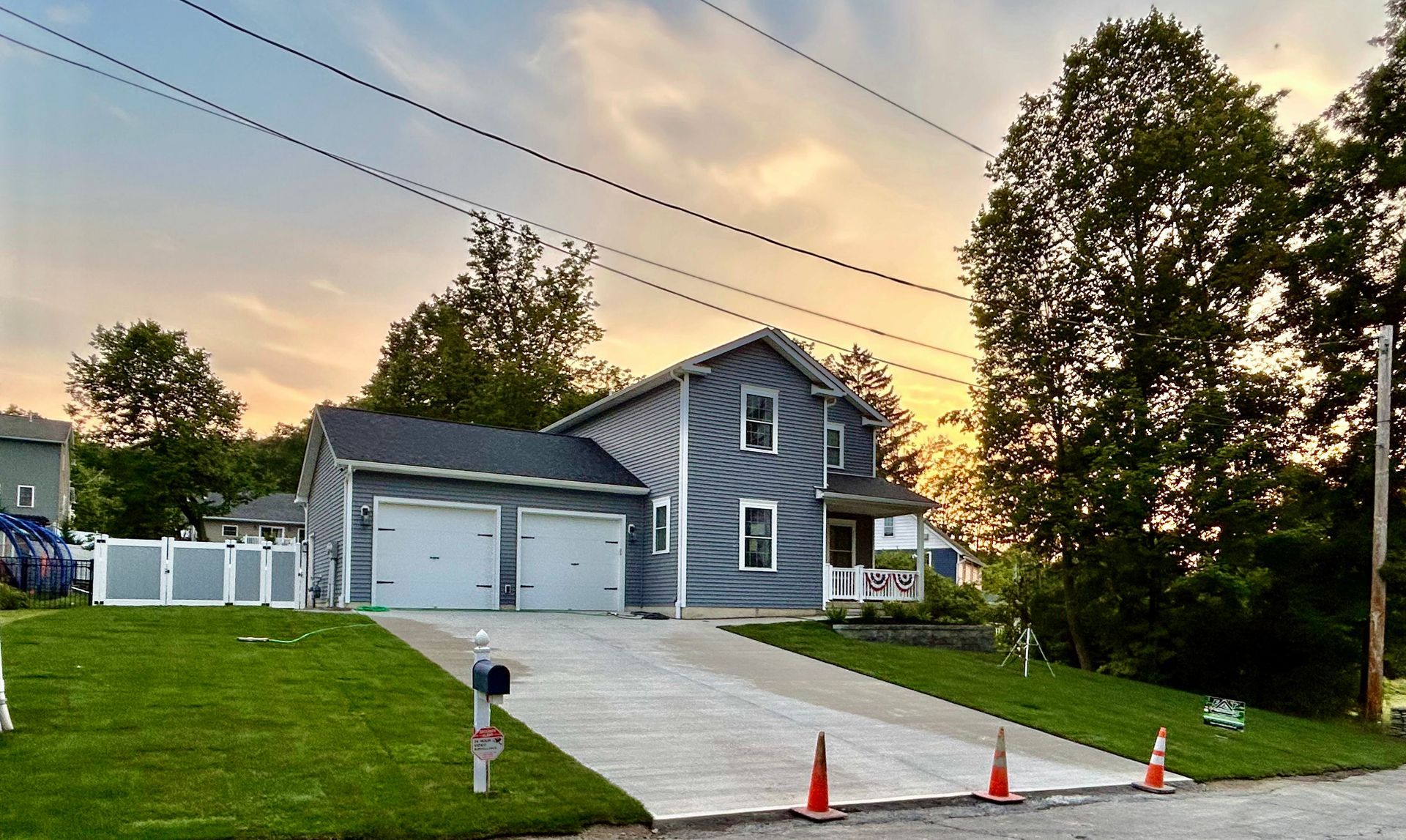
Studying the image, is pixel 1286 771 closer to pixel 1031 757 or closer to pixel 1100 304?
pixel 1031 757

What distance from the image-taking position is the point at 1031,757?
12.1m

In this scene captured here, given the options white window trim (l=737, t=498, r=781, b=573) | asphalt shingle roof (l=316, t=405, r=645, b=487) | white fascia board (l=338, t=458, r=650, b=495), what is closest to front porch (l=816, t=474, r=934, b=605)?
white window trim (l=737, t=498, r=781, b=573)

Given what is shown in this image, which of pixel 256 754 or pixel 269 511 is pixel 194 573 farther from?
pixel 269 511

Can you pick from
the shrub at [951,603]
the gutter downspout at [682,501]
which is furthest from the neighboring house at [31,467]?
the shrub at [951,603]

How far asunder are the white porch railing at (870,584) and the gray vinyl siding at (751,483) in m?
0.47

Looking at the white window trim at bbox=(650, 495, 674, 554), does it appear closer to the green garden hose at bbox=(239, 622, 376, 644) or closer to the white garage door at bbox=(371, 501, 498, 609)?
the white garage door at bbox=(371, 501, 498, 609)

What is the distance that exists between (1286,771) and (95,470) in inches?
2573

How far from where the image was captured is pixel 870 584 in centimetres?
2550

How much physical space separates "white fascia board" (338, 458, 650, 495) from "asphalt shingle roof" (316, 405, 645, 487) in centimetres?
11

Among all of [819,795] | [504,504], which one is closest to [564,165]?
[819,795]

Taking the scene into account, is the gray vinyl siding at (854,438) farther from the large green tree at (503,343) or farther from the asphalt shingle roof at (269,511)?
the asphalt shingle roof at (269,511)

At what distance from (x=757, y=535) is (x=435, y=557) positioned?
7.43 meters

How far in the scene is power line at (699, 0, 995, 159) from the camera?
45.7ft

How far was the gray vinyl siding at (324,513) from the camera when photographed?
22.4 m
